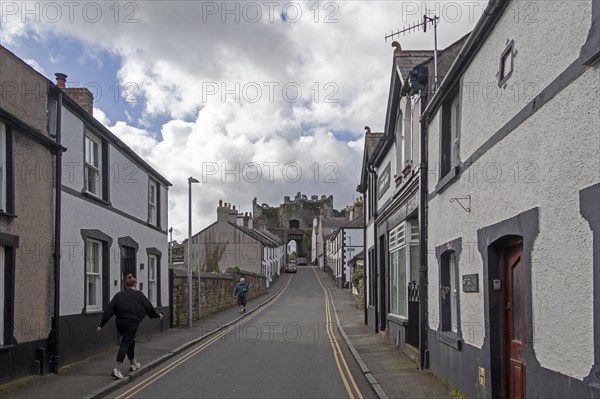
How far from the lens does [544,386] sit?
6.27 m

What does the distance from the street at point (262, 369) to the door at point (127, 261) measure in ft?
9.46

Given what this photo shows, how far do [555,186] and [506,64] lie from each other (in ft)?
7.36

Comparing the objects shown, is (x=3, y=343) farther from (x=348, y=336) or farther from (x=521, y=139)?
(x=348, y=336)

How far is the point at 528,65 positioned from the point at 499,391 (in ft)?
13.3

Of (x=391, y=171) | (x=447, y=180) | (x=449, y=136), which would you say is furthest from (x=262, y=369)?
(x=391, y=171)

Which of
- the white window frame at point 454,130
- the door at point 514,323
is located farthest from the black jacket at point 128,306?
the door at point 514,323

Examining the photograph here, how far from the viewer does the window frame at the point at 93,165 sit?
47.8ft

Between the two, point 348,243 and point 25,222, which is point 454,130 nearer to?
point 25,222

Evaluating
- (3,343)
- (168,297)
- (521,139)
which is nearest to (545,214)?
(521,139)

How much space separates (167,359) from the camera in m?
15.0

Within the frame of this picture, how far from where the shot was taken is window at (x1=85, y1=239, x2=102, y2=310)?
14742 millimetres

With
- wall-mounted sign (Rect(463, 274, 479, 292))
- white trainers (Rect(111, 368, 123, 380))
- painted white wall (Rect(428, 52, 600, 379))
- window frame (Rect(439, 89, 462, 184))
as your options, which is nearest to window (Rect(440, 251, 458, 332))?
wall-mounted sign (Rect(463, 274, 479, 292))

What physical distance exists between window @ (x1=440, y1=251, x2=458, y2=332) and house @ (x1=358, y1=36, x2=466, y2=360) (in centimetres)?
131

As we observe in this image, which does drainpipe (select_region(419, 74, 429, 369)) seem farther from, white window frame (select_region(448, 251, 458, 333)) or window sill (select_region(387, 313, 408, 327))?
window sill (select_region(387, 313, 408, 327))
